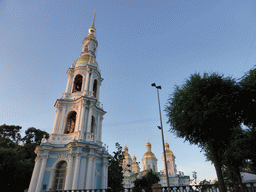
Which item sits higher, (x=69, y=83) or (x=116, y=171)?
(x=69, y=83)

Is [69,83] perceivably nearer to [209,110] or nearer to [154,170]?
[209,110]

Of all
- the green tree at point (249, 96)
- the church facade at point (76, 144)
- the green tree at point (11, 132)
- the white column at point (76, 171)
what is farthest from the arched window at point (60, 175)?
the green tree at point (11, 132)

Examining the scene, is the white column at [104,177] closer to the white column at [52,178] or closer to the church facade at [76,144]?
the church facade at [76,144]

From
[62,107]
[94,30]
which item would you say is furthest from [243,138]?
[94,30]

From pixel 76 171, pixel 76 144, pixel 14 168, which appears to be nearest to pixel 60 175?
pixel 76 171

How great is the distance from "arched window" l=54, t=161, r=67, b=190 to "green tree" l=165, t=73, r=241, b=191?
1279 cm

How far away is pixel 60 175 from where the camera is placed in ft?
60.8

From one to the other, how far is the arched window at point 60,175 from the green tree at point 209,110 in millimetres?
12791

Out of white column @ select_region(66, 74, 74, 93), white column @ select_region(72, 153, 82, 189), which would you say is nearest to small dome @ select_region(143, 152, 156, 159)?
white column @ select_region(66, 74, 74, 93)

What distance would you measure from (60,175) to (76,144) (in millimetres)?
3686

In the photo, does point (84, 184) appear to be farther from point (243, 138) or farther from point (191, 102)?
point (243, 138)

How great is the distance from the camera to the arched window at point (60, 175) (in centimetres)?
1798

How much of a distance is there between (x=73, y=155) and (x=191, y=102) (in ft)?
43.1

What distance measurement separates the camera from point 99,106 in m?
24.8
